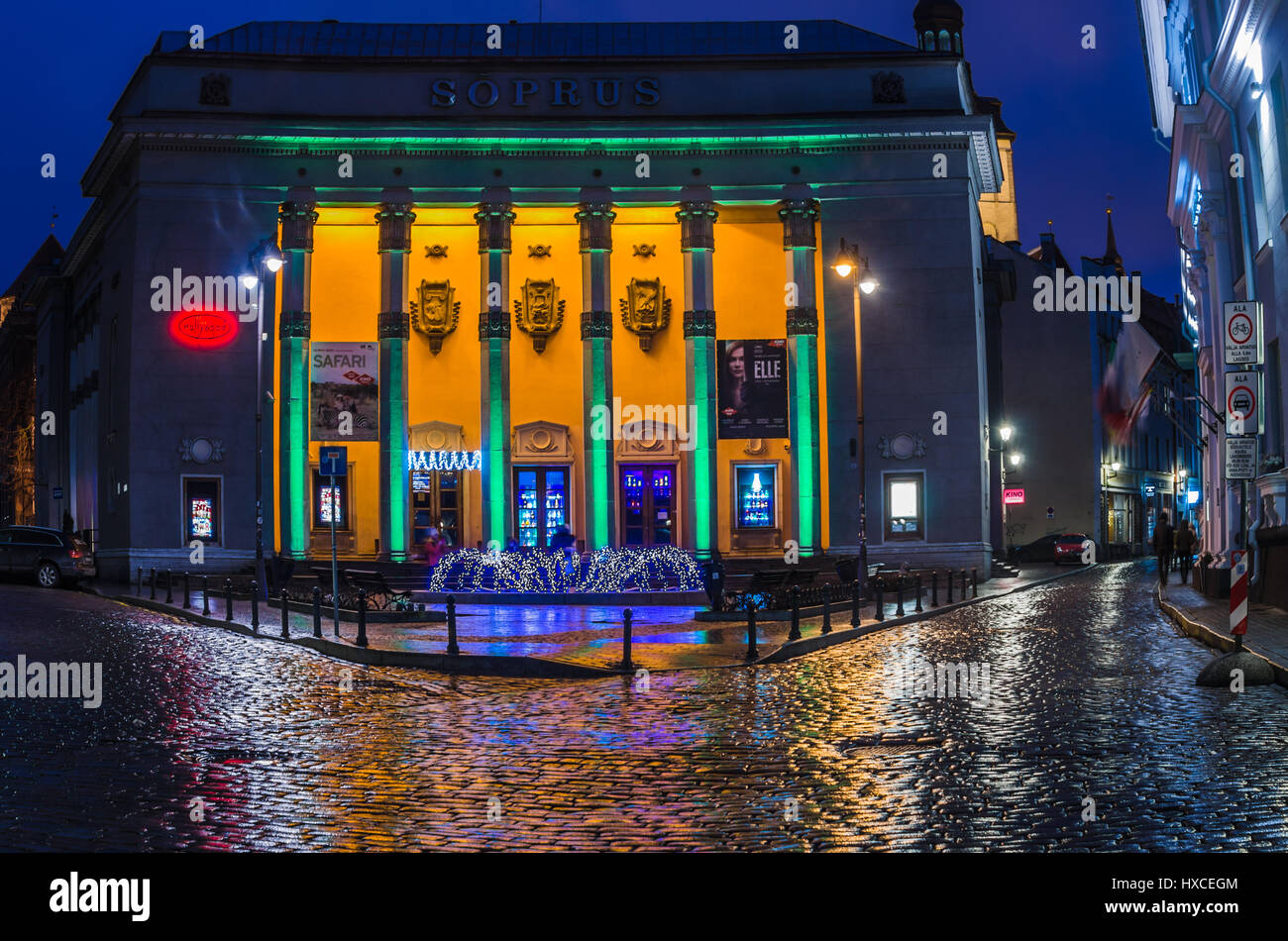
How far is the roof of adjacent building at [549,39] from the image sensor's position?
2192 inches

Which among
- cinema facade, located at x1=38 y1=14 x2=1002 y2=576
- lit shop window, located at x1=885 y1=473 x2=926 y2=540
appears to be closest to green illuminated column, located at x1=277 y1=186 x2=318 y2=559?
cinema facade, located at x1=38 y1=14 x2=1002 y2=576

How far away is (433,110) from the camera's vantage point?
171 ft

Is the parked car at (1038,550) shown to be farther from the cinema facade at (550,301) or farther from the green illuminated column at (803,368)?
the green illuminated column at (803,368)

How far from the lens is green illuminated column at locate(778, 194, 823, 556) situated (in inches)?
1997

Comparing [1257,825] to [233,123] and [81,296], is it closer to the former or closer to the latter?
[233,123]

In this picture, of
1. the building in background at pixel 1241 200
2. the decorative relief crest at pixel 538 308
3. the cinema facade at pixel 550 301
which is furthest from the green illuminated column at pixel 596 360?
the building in background at pixel 1241 200

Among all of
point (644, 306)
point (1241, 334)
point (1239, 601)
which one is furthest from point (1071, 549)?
point (1239, 601)

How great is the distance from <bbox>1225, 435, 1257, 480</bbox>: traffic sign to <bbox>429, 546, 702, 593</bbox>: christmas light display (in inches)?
686

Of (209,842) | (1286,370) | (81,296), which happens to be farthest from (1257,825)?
(81,296)

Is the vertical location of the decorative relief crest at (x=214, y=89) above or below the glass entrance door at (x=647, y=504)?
above

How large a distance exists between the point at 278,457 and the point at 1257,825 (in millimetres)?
45802

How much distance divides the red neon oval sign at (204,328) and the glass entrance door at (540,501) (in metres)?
11.1

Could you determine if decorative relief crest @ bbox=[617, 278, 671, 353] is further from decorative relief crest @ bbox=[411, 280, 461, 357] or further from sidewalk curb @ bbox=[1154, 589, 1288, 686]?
sidewalk curb @ bbox=[1154, 589, 1288, 686]
